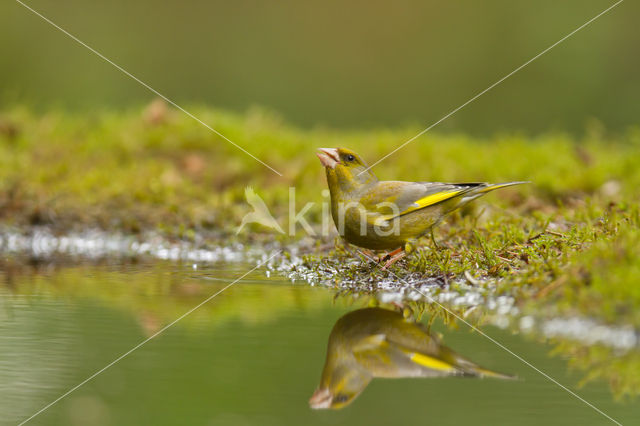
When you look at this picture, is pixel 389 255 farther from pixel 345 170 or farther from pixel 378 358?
pixel 378 358

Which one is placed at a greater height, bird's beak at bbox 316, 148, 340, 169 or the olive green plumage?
bird's beak at bbox 316, 148, 340, 169

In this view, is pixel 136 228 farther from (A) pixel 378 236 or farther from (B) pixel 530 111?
(B) pixel 530 111

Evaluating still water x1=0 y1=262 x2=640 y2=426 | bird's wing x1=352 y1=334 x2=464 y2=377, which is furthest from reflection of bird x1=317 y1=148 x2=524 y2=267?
bird's wing x1=352 y1=334 x2=464 y2=377

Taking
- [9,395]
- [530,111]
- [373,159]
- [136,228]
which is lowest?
[9,395]

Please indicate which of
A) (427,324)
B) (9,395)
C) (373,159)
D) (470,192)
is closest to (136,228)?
(373,159)

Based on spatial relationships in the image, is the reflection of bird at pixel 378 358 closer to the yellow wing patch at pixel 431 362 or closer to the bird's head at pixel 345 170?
the yellow wing patch at pixel 431 362

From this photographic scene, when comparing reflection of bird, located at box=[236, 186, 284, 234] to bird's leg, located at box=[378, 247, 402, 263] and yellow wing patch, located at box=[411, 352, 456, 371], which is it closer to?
bird's leg, located at box=[378, 247, 402, 263]

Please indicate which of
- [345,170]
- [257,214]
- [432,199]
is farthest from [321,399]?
[257,214]
